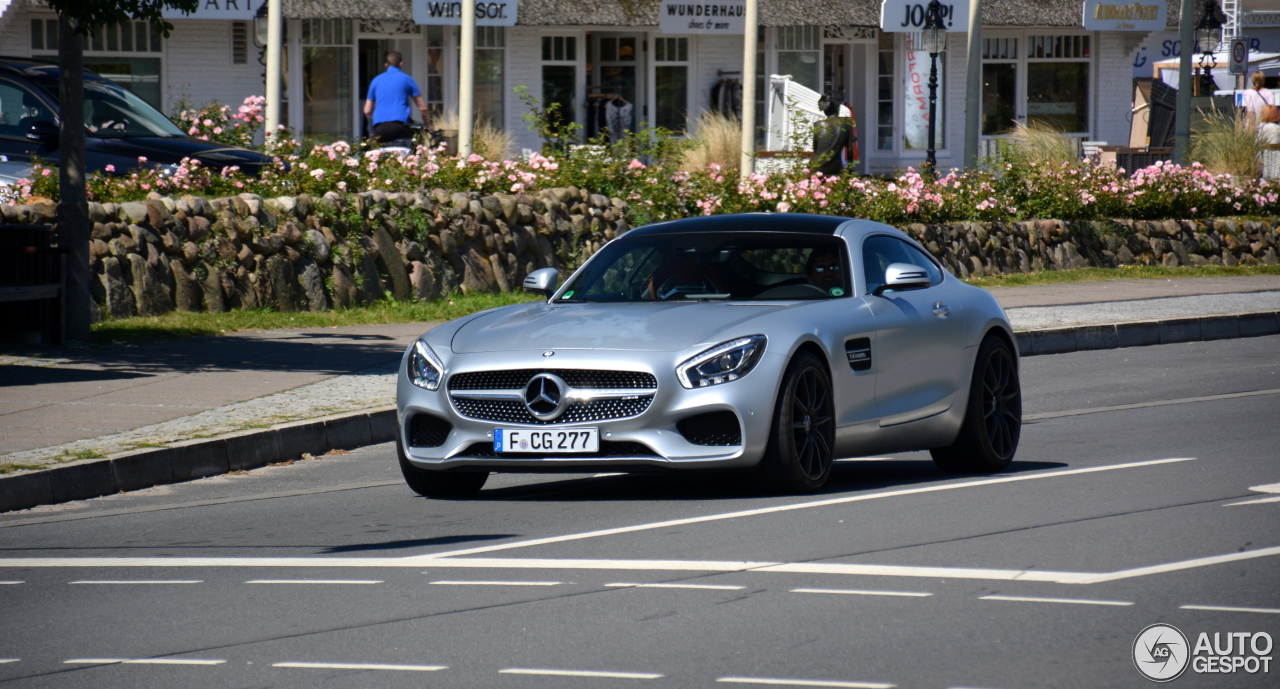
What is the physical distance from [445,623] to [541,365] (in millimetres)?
2305

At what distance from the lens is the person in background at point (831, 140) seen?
891 inches

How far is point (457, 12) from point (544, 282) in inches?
719

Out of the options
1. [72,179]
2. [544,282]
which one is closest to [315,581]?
[544,282]

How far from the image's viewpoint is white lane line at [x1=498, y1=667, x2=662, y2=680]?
16.1 ft

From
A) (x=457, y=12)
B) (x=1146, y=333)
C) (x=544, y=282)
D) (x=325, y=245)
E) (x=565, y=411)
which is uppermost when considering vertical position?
(x=457, y=12)

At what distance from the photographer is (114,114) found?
17531mm

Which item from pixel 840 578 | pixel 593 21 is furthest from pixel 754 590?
pixel 593 21

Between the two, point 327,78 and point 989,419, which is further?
point 327,78

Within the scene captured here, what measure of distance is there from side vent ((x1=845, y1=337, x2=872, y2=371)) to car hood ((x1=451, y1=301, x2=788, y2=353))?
1.28 ft

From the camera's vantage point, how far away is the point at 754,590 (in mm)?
6004

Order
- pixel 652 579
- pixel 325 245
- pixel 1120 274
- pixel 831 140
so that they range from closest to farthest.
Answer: pixel 652 579 < pixel 325 245 < pixel 1120 274 < pixel 831 140

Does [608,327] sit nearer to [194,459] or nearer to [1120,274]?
[194,459]

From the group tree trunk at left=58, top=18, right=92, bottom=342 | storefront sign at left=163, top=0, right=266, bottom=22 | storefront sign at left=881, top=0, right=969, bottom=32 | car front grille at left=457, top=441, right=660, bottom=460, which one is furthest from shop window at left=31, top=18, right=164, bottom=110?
car front grille at left=457, top=441, right=660, bottom=460

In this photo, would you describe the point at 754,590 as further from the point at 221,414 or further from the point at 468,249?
the point at 468,249
